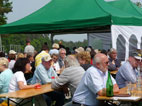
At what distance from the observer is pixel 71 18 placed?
25.5 feet

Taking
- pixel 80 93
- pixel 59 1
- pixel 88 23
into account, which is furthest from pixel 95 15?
pixel 80 93

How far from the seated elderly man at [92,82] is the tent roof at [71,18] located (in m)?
3.37

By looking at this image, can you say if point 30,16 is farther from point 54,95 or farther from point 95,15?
point 54,95

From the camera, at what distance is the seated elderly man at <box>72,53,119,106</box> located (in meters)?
3.54

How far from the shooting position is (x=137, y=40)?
27.8ft

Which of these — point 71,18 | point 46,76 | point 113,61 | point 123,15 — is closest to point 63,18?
point 71,18

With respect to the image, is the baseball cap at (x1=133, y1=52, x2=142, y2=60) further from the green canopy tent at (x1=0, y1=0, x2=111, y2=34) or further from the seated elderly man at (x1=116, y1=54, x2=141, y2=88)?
the green canopy tent at (x1=0, y1=0, x2=111, y2=34)

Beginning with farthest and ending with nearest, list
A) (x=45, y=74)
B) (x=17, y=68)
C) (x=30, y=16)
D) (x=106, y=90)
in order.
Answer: (x=30, y=16), (x=45, y=74), (x=17, y=68), (x=106, y=90)

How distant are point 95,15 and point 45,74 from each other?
2700mm

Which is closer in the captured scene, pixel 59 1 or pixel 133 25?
pixel 133 25

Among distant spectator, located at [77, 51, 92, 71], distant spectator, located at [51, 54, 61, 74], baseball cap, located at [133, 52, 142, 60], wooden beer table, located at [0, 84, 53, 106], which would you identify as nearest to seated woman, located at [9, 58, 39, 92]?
wooden beer table, located at [0, 84, 53, 106]

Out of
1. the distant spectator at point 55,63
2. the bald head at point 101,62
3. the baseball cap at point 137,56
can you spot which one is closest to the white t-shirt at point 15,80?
the bald head at point 101,62

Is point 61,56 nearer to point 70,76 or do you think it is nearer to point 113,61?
point 113,61

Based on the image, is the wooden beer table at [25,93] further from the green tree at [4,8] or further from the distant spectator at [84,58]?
the green tree at [4,8]
